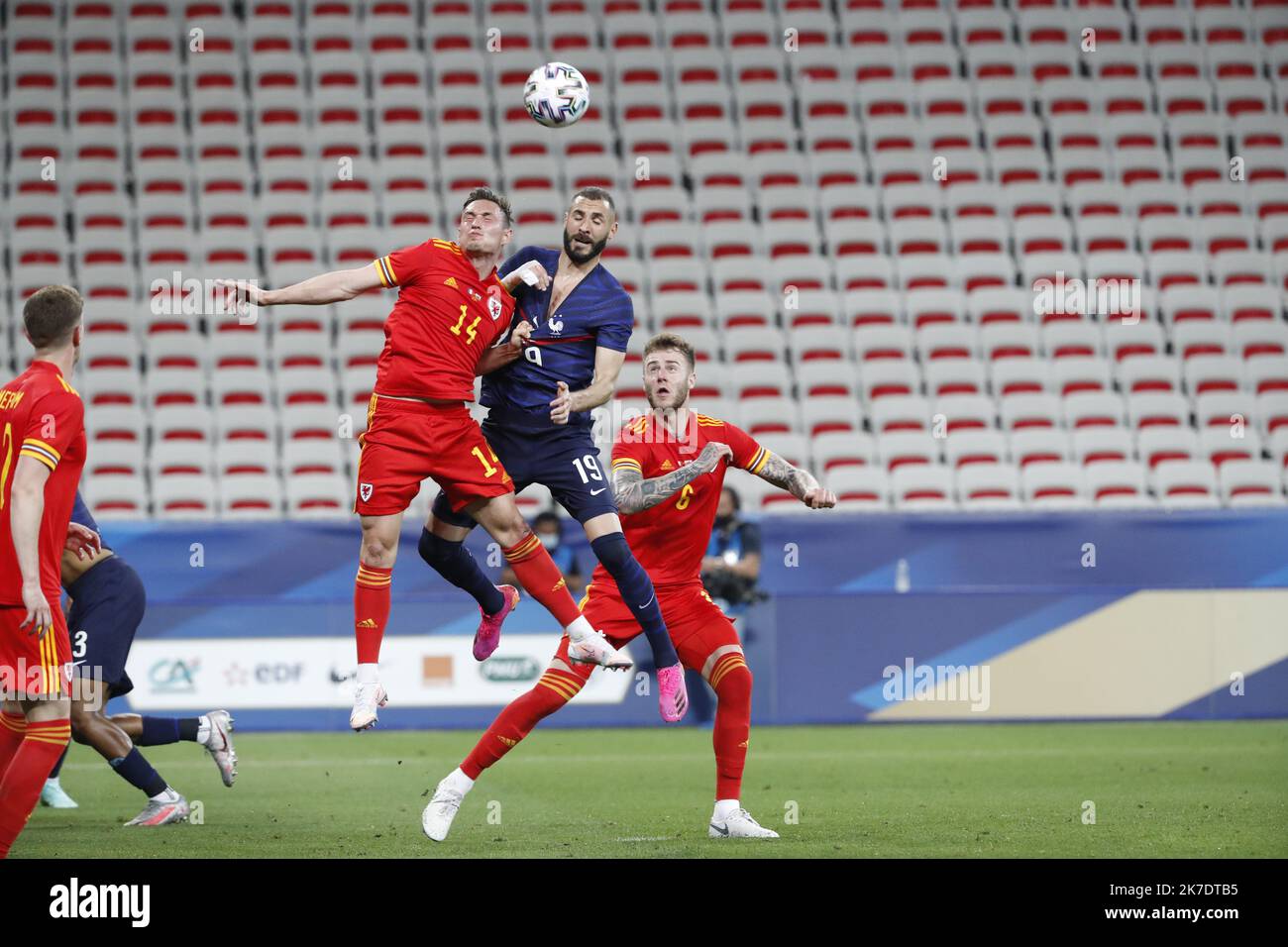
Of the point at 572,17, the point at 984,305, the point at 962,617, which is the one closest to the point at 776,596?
the point at 962,617

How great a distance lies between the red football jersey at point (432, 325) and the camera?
26.8 feet

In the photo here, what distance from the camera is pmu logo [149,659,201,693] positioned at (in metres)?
13.8

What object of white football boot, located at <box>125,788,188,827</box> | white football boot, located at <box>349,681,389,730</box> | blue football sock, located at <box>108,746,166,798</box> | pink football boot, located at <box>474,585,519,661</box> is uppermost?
pink football boot, located at <box>474,585,519,661</box>

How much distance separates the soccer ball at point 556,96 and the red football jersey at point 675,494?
1.60 metres

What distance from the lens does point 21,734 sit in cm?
729

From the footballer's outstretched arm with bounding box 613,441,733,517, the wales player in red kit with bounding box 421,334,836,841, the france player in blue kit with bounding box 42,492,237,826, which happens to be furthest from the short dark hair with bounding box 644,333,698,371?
the france player in blue kit with bounding box 42,492,237,826

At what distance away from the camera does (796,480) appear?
847 centimetres

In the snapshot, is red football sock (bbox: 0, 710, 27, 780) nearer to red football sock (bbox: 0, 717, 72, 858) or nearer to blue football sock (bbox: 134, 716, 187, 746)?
red football sock (bbox: 0, 717, 72, 858)

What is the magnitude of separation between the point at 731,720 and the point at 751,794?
172cm

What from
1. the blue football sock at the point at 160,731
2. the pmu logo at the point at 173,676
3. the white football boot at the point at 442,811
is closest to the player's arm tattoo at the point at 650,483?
the white football boot at the point at 442,811

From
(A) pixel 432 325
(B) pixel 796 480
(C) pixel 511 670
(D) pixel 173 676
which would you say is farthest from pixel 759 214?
(A) pixel 432 325

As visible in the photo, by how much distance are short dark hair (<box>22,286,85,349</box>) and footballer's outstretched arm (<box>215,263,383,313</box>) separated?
2.82 ft

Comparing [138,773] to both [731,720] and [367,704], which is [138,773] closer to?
[367,704]

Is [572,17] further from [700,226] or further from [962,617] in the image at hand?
[962,617]
